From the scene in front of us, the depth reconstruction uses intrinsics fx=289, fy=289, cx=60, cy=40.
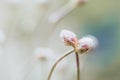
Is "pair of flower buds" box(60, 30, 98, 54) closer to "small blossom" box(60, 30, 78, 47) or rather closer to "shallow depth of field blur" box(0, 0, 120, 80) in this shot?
"small blossom" box(60, 30, 78, 47)

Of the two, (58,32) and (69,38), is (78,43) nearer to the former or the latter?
(69,38)

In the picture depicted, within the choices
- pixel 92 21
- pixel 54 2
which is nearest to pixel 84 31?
pixel 92 21

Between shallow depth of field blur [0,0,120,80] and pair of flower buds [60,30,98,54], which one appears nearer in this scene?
pair of flower buds [60,30,98,54]

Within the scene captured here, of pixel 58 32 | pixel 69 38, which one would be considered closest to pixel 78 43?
pixel 69 38

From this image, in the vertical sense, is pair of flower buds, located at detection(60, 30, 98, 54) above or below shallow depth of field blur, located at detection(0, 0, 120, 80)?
below

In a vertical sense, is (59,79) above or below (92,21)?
below

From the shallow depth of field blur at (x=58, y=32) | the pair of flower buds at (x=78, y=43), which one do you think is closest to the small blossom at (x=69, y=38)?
the pair of flower buds at (x=78, y=43)

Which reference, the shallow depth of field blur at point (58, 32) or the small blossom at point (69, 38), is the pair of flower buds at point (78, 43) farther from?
the shallow depth of field blur at point (58, 32)

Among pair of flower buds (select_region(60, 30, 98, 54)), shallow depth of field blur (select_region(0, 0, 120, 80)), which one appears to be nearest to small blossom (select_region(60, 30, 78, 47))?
pair of flower buds (select_region(60, 30, 98, 54))

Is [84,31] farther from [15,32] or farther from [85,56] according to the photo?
[15,32]
